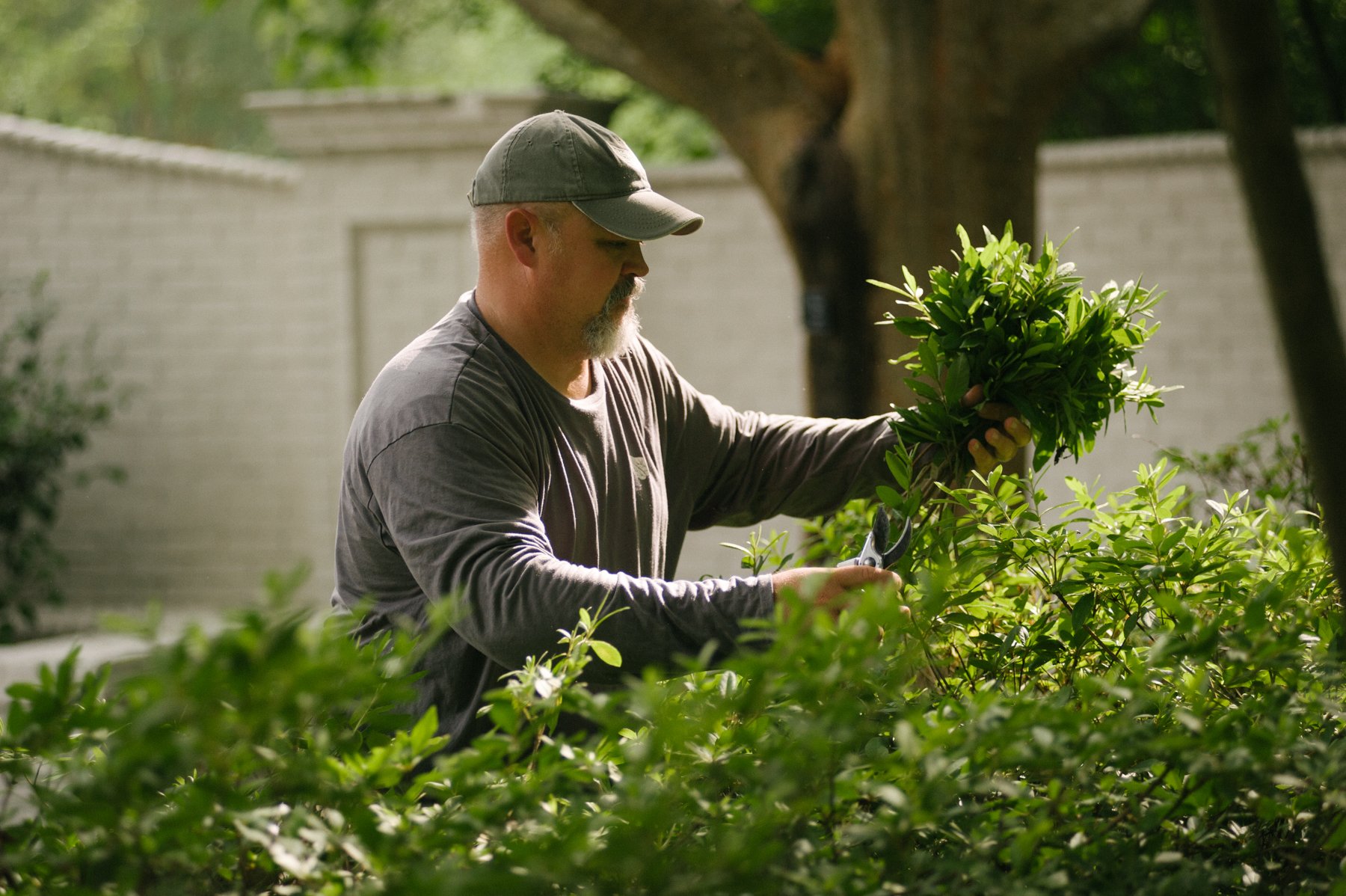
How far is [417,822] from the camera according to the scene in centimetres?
153

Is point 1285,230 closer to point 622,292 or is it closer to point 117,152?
point 622,292

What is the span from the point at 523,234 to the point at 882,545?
37.9 inches

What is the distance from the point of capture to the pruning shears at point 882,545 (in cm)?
212

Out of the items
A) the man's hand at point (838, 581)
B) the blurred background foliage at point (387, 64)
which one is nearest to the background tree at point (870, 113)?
the blurred background foliage at point (387, 64)

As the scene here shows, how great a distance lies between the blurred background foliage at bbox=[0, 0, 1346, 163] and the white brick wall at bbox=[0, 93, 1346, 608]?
2.43 ft

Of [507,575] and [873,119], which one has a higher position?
[873,119]

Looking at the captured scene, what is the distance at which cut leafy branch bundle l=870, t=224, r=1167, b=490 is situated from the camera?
2322mm

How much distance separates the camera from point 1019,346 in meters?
2.34

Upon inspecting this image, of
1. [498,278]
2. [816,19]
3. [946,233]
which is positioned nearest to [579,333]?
[498,278]

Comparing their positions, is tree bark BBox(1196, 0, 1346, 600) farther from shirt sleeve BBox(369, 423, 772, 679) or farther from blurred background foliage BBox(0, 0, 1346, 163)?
blurred background foliage BBox(0, 0, 1346, 163)

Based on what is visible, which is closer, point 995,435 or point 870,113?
point 995,435

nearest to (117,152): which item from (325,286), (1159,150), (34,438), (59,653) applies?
(325,286)

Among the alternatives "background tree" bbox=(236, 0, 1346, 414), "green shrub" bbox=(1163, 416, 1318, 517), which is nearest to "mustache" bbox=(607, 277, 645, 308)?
"green shrub" bbox=(1163, 416, 1318, 517)

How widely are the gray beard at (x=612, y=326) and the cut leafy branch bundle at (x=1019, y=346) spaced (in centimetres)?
60
